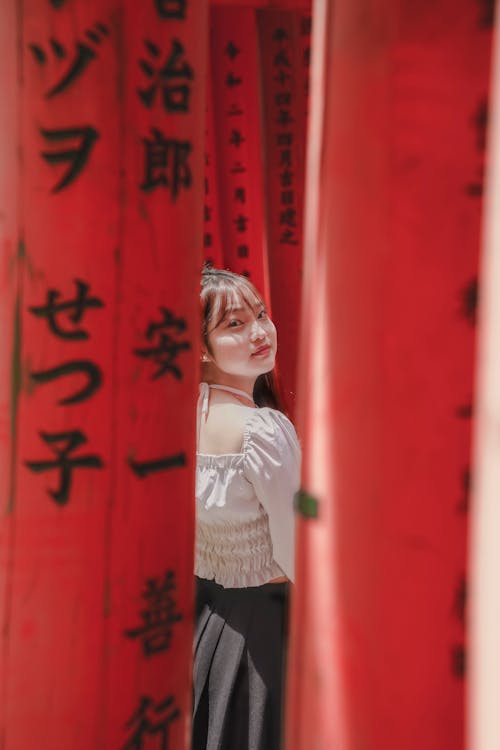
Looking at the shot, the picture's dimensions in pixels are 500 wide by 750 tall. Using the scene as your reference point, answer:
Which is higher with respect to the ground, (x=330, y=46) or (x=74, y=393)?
(x=330, y=46)

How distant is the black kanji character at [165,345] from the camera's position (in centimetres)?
88

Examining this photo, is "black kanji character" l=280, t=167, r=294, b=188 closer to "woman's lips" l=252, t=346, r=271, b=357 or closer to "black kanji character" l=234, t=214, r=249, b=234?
"black kanji character" l=234, t=214, r=249, b=234

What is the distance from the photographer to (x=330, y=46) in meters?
0.68

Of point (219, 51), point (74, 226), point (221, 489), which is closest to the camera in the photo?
point (74, 226)

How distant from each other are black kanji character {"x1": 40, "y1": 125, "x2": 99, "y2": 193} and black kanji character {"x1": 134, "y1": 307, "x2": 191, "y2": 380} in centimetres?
18

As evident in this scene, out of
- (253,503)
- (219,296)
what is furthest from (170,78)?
(253,503)

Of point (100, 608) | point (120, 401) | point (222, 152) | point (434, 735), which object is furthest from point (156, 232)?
point (222, 152)

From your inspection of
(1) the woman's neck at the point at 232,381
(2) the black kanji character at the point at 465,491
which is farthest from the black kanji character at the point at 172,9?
(1) the woman's neck at the point at 232,381

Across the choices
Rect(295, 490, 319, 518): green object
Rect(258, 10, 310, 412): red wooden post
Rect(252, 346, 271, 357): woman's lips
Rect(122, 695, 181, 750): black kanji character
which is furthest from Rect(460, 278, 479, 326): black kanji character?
Rect(258, 10, 310, 412): red wooden post

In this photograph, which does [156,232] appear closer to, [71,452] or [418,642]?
[71,452]

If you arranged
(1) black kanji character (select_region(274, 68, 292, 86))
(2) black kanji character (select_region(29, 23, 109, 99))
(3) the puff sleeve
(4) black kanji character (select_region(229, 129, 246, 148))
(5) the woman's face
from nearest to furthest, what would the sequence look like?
(2) black kanji character (select_region(29, 23, 109, 99))
(3) the puff sleeve
(5) the woman's face
(1) black kanji character (select_region(274, 68, 292, 86))
(4) black kanji character (select_region(229, 129, 246, 148))

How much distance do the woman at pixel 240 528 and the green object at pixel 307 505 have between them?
0.96 m

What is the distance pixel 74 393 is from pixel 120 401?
0.17 ft

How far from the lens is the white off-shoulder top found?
1664 millimetres
